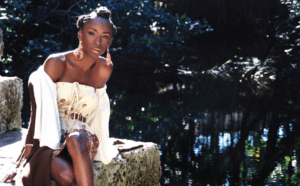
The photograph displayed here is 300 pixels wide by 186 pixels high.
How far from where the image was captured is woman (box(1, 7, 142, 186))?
216cm

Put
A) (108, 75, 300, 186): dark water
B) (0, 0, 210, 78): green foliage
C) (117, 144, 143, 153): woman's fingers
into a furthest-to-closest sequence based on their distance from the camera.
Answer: (0, 0, 210, 78): green foliage < (108, 75, 300, 186): dark water < (117, 144, 143, 153): woman's fingers

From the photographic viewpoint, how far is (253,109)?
6473 millimetres

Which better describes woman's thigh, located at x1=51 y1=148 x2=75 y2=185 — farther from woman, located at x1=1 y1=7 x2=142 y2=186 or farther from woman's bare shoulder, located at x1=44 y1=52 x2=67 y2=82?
woman's bare shoulder, located at x1=44 y1=52 x2=67 y2=82

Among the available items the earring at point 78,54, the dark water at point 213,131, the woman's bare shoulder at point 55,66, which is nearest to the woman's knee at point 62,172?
the woman's bare shoulder at point 55,66

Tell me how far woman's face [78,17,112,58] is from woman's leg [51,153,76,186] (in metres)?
0.64

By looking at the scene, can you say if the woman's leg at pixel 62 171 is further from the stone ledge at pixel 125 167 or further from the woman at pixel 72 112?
the stone ledge at pixel 125 167

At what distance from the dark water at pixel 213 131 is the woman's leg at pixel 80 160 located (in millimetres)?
1553

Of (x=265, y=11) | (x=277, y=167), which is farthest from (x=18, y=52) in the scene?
(x=265, y=11)

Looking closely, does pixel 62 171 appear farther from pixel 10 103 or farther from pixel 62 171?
pixel 10 103

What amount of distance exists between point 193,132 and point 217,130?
0.30 metres

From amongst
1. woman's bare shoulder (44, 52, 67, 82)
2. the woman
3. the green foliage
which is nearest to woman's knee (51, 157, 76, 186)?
the woman

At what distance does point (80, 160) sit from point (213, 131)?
3.24 m

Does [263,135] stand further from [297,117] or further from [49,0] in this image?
[49,0]

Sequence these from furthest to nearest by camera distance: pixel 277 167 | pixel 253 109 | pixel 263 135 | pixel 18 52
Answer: pixel 18 52 < pixel 253 109 < pixel 263 135 < pixel 277 167
